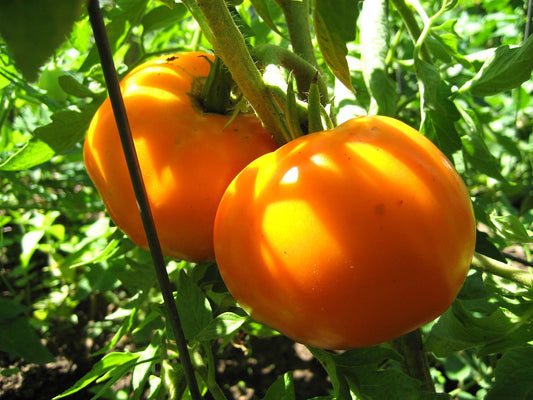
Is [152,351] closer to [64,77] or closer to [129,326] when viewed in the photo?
[129,326]

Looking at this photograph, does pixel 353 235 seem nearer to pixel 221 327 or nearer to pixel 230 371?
pixel 221 327

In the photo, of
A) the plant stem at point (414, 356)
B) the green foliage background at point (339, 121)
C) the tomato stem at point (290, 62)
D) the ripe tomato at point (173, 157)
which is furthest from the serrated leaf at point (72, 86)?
the plant stem at point (414, 356)

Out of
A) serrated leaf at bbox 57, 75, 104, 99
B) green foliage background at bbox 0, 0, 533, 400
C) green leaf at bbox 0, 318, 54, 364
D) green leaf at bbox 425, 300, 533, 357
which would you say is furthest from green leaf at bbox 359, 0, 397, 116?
green leaf at bbox 0, 318, 54, 364

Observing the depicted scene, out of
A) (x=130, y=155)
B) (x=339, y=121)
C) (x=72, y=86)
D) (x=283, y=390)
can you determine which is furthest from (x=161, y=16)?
(x=283, y=390)

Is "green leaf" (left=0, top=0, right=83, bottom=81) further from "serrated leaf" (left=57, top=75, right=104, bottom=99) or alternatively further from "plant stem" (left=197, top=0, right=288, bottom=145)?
"serrated leaf" (left=57, top=75, right=104, bottom=99)

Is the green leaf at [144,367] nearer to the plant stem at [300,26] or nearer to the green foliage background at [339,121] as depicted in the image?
the green foliage background at [339,121]

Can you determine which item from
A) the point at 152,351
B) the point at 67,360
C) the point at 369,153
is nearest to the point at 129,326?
the point at 152,351
